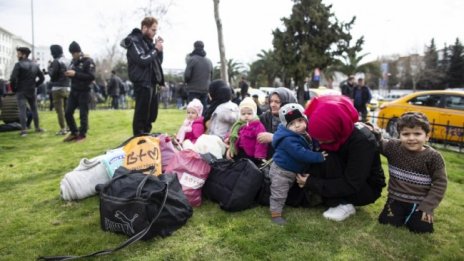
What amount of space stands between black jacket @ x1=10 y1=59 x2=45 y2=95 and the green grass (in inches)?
178

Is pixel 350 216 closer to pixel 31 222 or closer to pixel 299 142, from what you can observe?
pixel 299 142

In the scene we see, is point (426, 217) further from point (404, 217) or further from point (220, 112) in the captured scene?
point (220, 112)

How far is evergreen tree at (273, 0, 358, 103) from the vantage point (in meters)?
27.4

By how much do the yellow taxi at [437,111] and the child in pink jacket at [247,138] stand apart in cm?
588

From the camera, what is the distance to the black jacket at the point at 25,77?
8055mm

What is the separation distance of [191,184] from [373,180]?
6.04ft

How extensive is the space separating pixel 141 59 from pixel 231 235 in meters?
3.11

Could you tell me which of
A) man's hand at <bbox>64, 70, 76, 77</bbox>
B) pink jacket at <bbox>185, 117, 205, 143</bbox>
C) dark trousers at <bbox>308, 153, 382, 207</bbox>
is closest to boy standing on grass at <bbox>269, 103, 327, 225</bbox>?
dark trousers at <bbox>308, 153, 382, 207</bbox>

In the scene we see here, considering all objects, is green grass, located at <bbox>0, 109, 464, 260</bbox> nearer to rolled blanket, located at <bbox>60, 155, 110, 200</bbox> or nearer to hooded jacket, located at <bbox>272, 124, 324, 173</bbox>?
rolled blanket, located at <bbox>60, 155, 110, 200</bbox>

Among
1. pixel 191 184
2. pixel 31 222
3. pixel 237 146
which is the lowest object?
pixel 31 222

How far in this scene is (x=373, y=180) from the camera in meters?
3.50

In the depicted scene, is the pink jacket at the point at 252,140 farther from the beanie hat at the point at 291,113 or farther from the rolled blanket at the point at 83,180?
the rolled blanket at the point at 83,180

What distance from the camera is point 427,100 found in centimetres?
979

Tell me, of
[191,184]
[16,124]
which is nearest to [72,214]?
[191,184]
